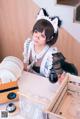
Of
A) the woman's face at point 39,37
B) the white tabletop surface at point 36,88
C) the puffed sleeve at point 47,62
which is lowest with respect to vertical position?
the white tabletop surface at point 36,88

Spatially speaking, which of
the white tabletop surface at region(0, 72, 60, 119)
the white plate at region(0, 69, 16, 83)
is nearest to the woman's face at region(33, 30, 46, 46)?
the white tabletop surface at region(0, 72, 60, 119)

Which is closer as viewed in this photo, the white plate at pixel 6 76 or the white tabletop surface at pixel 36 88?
the white tabletop surface at pixel 36 88

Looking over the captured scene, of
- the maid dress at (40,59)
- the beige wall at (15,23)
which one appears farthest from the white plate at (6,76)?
the beige wall at (15,23)

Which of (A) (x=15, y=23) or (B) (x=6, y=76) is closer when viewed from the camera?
(B) (x=6, y=76)

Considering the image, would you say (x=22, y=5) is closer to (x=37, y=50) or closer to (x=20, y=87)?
(x=37, y=50)

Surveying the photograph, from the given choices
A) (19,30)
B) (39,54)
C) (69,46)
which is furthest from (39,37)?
(19,30)

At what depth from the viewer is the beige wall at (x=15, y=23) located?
6.93 feet

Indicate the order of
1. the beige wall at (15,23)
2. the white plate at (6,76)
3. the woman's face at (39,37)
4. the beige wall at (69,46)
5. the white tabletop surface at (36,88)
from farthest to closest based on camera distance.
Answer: the beige wall at (15,23) → the beige wall at (69,46) → the woman's face at (39,37) → the white plate at (6,76) → the white tabletop surface at (36,88)

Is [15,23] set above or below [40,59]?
above

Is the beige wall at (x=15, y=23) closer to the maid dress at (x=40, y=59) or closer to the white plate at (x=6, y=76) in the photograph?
the maid dress at (x=40, y=59)

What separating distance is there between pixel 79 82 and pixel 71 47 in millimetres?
969

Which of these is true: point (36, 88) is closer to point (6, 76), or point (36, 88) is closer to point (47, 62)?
point (6, 76)

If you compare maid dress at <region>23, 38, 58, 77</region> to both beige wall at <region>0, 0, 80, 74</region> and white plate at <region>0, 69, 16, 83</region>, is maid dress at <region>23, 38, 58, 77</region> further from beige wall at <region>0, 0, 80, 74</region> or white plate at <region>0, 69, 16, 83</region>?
beige wall at <region>0, 0, 80, 74</region>

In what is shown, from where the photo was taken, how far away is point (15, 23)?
2.26 meters
